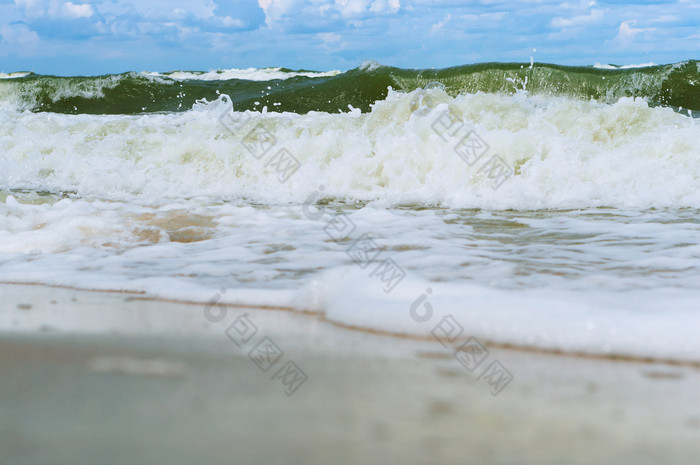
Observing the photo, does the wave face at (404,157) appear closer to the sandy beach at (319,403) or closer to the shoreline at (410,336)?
the shoreline at (410,336)

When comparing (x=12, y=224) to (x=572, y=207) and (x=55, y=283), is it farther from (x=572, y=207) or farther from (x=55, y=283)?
(x=572, y=207)

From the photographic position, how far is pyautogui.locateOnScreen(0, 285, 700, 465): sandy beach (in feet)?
5.15

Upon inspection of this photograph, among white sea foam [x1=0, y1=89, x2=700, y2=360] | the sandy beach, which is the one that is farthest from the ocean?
the sandy beach

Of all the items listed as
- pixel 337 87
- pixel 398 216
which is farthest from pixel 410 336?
pixel 337 87

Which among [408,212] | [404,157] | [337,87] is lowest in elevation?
[408,212]

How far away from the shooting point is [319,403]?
1844mm

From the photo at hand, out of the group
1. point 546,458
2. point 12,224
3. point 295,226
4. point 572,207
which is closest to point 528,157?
point 572,207

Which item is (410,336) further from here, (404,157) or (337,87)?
(337,87)

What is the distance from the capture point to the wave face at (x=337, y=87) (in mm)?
10781

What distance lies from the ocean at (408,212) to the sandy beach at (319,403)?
0.75 ft

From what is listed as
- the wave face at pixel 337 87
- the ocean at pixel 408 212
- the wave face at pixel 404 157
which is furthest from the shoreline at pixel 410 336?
the wave face at pixel 337 87

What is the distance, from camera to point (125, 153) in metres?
7.58

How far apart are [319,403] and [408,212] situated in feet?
10.5

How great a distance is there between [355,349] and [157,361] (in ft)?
2.00
